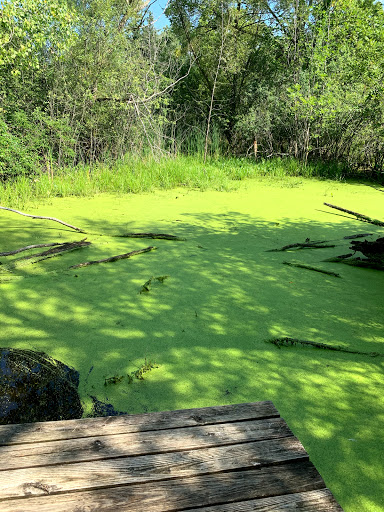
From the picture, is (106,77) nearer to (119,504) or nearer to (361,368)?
(361,368)

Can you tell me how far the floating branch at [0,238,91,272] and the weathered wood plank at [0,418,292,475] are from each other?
211cm

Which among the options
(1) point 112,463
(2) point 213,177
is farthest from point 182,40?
(1) point 112,463

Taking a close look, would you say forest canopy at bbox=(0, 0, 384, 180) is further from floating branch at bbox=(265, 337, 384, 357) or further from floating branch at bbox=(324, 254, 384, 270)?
floating branch at bbox=(265, 337, 384, 357)

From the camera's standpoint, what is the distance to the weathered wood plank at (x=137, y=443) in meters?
1.00

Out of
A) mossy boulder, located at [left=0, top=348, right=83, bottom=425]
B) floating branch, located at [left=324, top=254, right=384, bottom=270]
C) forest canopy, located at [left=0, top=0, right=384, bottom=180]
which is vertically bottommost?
mossy boulder, located at [left=0, top=348, right=83, bottom=425]

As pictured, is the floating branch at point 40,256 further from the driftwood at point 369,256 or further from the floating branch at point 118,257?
the driftwood at point 369,256

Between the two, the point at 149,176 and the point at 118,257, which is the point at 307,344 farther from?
the point at 149,176

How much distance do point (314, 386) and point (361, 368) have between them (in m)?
0.31

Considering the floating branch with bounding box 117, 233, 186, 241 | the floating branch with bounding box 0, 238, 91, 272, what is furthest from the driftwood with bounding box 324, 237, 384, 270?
the floating branch with bounding box 0, 238, 91, 272

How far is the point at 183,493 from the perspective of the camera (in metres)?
0.92

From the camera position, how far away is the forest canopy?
606cm

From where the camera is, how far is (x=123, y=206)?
5.11m

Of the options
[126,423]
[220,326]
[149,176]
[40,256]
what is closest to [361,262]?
[220,326]

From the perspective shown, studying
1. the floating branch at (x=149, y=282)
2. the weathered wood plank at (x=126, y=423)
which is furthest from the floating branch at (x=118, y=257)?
the weathered wood plank at (x=126, y=423)
